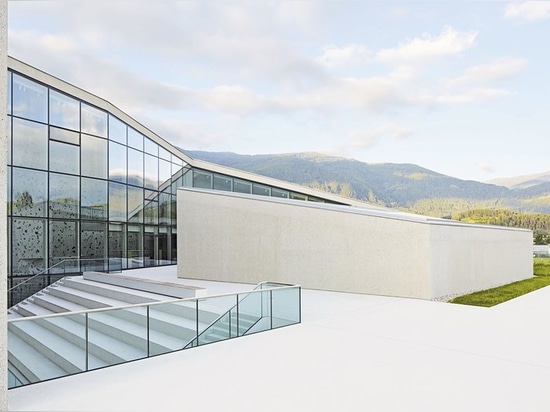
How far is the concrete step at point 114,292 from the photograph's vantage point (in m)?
11.6

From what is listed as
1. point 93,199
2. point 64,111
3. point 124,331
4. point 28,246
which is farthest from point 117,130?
point 124,331

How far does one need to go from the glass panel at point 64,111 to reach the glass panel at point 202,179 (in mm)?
10436

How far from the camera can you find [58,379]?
204 inches

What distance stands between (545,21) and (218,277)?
37.9m

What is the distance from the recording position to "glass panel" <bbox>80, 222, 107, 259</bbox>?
1778 cm

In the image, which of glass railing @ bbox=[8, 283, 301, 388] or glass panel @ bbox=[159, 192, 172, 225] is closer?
glass railing @ bbox=[8, 283, 301, 388]

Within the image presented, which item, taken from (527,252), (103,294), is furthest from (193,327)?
(527,252)

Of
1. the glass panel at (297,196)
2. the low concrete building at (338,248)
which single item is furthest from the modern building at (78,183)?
the glass panel at (297,196)

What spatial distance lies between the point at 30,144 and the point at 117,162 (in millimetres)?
4701

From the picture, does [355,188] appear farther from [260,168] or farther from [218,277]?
[218,277]

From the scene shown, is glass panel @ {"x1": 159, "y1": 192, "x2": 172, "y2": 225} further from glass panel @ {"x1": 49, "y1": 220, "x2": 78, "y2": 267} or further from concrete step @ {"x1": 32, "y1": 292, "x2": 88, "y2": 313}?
concrete step @ {"x1": 32, "y1": 292, "x2": 88, "y2": 313}

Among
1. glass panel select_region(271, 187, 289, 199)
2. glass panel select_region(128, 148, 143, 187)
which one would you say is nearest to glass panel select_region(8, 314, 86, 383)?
glass panel select_region(128, 148, 143, 187)

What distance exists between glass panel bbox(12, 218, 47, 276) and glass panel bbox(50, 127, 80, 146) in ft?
11.3

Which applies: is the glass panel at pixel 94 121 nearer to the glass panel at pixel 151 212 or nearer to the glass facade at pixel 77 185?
the glass facade at pixel 77 185
